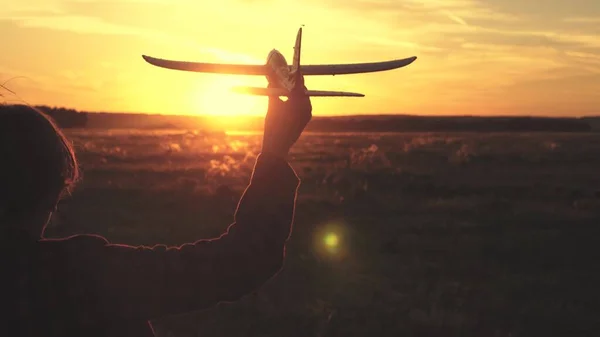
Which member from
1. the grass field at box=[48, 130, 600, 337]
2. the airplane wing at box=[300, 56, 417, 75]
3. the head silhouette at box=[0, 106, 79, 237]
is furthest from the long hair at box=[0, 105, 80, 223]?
the grass field at box=[48, 130, 600, 337]

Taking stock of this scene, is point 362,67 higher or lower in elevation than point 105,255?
higher

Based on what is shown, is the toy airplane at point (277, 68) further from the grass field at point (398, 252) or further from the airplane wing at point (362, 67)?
the grass field at point (398, 252)

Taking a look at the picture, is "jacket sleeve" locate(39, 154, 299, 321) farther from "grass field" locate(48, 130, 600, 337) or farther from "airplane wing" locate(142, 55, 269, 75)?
"grass field" locate(48, 130, 600, 337)

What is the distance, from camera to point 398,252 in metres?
15.3

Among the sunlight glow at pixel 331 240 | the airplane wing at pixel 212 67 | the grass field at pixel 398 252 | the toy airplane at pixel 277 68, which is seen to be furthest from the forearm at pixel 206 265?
the sunlight glow at pixel 331 240

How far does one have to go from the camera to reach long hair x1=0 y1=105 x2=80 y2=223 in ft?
5.66

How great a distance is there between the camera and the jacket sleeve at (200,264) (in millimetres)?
1782

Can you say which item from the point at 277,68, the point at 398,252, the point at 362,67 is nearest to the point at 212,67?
the point at 277,68

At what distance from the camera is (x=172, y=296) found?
186 centimetres

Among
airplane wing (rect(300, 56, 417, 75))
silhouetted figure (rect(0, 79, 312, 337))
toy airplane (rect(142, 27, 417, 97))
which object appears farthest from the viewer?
airplane wing (rect(300, 56, 417, 75))

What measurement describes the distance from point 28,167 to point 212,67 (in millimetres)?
2038

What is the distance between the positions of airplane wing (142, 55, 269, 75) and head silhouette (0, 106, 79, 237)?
1.20 meters

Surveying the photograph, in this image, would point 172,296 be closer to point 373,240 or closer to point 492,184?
point 373,240

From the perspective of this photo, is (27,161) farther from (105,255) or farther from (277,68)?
(277,68)
